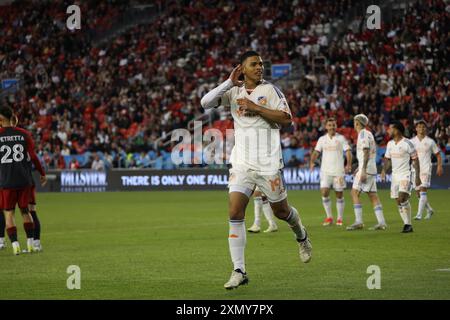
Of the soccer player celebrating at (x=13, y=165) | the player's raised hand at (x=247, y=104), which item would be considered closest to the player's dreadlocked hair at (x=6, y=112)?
the soccer player celebrating at (x=13, y=165)

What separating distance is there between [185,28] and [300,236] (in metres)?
38.4

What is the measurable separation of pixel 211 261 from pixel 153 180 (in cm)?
2631

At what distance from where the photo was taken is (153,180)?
38531 millimetres

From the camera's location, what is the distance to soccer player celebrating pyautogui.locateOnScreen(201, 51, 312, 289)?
1002cm

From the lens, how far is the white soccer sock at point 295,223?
10633 mm

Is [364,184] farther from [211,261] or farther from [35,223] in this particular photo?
[35,223]

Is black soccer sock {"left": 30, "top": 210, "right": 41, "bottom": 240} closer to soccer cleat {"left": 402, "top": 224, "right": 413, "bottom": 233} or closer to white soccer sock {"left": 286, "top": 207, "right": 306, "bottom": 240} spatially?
white soccer sock {"left": 286, "top": 207, "right": 306, "bottom": 240}

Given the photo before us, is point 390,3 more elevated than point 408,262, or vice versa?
point 390,3

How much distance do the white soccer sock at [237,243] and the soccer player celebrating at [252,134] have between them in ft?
0.04

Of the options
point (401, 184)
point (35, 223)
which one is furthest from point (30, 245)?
point (401, 184)
